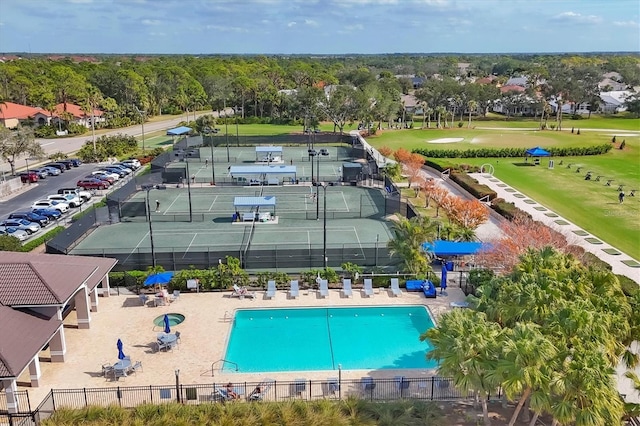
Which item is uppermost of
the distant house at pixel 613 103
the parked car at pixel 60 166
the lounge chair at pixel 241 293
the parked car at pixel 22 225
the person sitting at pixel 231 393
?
the distant house at pixel 613 103

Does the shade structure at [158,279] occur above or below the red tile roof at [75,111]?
below

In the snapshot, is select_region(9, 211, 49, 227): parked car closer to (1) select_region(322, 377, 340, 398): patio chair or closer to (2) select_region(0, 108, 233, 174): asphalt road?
(2) select_region(0, 108, 233, 174): asphalt road

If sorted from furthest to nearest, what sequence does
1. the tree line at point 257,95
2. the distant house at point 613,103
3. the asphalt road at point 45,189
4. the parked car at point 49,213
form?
the distant house at point 613,103 < the tree line at point 257,95 < the asphalt road at point 45,189 < the parked car at point 49,213

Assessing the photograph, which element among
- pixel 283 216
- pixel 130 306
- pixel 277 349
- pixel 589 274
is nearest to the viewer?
pixel 589 274

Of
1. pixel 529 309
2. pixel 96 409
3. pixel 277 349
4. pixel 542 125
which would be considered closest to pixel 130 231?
pixel 277 349

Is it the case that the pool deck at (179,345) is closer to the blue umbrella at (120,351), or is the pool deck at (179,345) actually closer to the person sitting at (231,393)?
the blue umbrella at (120,351)

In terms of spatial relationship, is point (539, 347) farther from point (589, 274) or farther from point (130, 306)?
point (130, 306)

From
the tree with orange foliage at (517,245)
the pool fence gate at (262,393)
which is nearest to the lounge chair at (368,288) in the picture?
the tree with orange foliage at (517,245)

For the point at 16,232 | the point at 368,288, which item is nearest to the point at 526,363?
the point at 368,288
